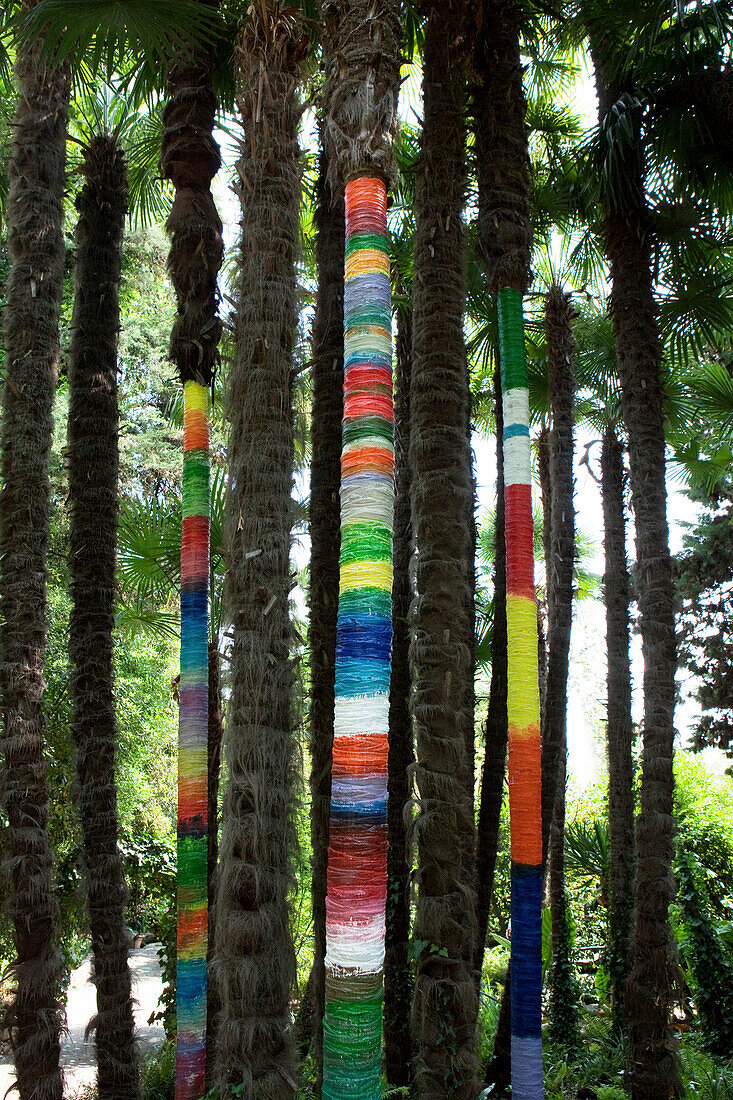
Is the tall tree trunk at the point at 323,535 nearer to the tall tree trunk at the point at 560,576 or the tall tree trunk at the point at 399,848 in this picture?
the tall tree trunk at the point at 399,848

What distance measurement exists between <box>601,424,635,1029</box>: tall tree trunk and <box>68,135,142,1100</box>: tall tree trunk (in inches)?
222

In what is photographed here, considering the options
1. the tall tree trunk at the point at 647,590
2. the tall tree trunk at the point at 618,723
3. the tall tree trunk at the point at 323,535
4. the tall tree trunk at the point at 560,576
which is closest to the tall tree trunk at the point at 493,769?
the tall tree trunk at the point at 560,576

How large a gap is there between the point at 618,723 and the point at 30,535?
23.4 feet

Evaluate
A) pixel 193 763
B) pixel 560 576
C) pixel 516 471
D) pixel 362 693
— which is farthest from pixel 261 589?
pixel 560 576

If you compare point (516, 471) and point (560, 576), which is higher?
point (516, 471)

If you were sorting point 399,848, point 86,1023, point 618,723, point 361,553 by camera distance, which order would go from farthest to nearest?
point 86,1023 → point 618,723 → point 399,848 → point 361,553

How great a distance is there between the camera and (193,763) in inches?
192

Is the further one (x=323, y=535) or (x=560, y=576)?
(x=560, y=576)

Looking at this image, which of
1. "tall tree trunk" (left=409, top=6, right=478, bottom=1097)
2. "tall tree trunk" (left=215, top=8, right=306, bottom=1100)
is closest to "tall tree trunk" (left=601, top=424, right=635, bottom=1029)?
"tall tree trunk" (left=409, top=6, right=478, bottom=1097)

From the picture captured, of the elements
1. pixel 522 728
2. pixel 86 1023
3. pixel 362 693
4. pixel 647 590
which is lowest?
pixel 86 1023

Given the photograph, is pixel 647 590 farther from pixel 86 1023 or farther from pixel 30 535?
pixel 86 1023

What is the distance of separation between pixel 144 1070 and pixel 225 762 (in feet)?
21.0

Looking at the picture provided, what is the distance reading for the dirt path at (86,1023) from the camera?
30.7 feet

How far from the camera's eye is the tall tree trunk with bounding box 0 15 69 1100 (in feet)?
16.4
